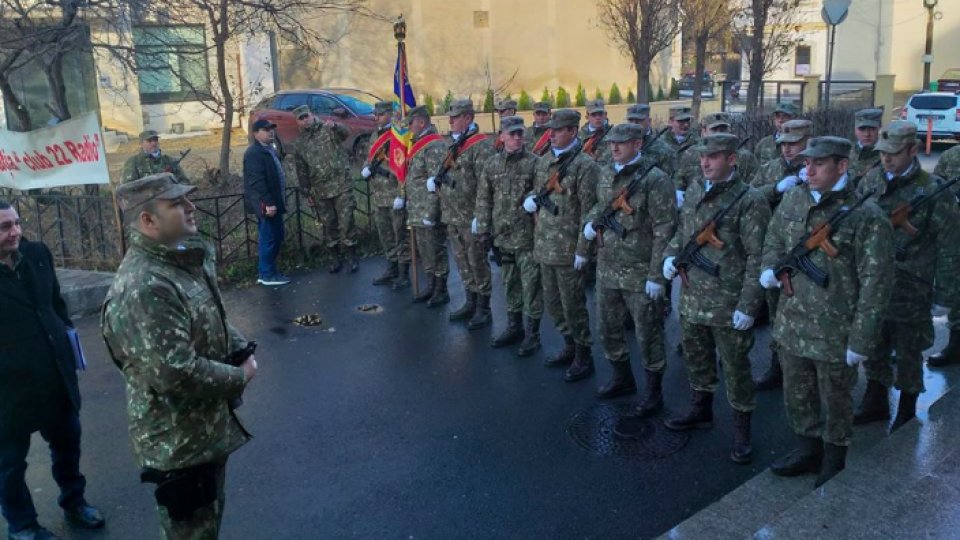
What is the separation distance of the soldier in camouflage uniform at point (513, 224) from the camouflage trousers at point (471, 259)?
419 mm

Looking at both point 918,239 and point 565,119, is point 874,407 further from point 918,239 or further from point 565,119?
point 565,119

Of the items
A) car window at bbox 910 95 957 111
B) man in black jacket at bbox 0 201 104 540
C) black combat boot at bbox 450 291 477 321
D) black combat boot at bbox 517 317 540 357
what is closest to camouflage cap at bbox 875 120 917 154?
black combat boot at bbox 517 317 540 357

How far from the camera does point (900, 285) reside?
18.3 ft

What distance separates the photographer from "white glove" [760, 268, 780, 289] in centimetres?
484

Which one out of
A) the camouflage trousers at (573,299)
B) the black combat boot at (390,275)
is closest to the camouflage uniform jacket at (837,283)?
the camouflage trousers at (573,299)

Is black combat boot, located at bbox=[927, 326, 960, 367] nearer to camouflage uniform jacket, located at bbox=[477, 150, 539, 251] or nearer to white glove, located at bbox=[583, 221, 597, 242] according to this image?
white glove, located at bbox=[583, 221, 597, 242]

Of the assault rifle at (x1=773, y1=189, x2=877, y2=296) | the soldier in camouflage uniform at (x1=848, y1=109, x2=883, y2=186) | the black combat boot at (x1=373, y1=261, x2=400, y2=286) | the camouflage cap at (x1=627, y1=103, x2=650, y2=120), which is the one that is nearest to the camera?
the assault rifle at (x1=773, y1=189, x2=877, y2=296)

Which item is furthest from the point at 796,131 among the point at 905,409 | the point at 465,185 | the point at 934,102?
the point at 934,102

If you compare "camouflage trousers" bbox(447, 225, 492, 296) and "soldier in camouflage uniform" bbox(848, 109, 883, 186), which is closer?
"soldier in camouflage uniform" bbox(848, 109, 883, 186)

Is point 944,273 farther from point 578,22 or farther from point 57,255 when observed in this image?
point 578,22

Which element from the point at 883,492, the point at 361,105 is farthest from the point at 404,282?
the point at 361,105

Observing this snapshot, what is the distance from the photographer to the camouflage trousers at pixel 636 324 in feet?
19.7

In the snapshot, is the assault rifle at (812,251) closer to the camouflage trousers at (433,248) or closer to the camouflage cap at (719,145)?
the camouflage cap at (719,145)

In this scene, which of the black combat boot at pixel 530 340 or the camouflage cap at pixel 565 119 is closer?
the camouflage cap at pixel 565 119
